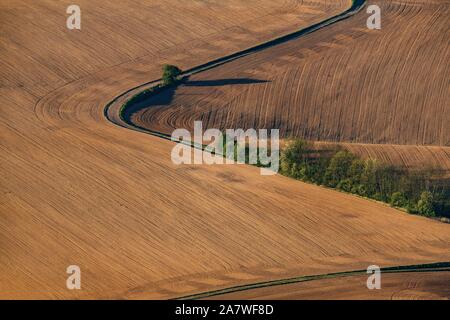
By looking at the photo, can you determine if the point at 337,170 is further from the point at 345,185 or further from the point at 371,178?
the point at 371,178

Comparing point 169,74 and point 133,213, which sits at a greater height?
point 169,74

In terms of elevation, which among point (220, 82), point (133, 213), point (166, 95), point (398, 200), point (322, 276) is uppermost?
point (220, 82)

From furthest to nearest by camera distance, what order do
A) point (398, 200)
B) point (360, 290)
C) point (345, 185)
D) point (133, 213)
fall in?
point (345, 185)
point (398, 200)
point (133, 213)
point (360, 290)

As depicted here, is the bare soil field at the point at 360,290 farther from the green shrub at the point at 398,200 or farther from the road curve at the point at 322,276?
the green shrub at the point at 398,200

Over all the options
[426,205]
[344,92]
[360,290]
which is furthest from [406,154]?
[360,290]

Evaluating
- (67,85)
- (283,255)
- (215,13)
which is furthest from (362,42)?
(283,255)
